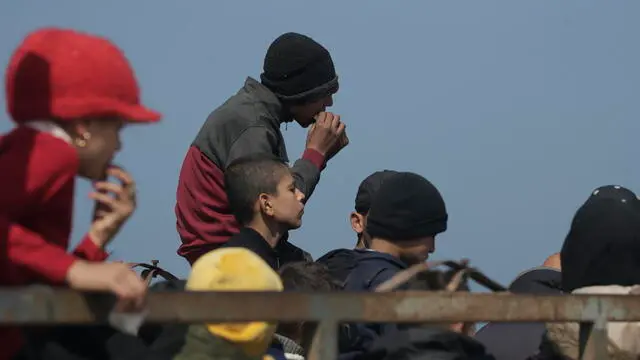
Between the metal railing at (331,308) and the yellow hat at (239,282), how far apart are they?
1.17ft

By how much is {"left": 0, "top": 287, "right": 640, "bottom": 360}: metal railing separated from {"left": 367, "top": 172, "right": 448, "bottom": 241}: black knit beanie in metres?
1.53

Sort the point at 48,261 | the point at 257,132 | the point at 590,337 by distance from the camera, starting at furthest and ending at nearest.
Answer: the point at 257,132 < the point at 590,337 < the point at 48,261

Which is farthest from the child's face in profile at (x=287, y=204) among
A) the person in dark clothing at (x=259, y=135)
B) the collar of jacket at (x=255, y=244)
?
the collar of jacket at (x=255, y=244)

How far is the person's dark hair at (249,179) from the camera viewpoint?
629 centimetres

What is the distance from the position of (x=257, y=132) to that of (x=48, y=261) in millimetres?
3298

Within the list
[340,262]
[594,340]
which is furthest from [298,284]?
[594,340]

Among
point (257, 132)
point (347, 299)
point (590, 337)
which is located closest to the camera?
point (347, 299)

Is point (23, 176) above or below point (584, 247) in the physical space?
above

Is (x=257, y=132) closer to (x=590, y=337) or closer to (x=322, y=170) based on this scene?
(x=322, y=170)

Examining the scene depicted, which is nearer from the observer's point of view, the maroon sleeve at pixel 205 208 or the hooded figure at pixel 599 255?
the hooded figure at pixel 599 255

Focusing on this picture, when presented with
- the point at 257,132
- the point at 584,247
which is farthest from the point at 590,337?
the point at 257,132

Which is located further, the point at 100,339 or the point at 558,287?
the point at 558,287

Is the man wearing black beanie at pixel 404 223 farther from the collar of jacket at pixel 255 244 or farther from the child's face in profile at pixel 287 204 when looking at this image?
the child's face in profile at pixel 287 204

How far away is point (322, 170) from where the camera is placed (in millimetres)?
6859
